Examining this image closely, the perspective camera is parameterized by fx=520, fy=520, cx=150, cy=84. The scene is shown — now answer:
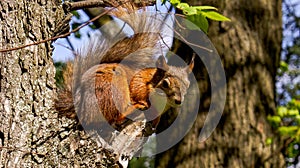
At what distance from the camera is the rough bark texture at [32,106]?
41.7 inches

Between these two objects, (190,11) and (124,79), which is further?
(124,79)

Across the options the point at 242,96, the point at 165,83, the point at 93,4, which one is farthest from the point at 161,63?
the point at 242,96

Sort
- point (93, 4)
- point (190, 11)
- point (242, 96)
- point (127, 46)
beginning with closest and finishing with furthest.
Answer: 1. point (190, 11)
2. point (93, 4)
3. point (127, 46)
4. point (242, 96)

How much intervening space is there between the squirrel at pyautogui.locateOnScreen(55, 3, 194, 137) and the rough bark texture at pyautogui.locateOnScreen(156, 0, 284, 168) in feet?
2.64

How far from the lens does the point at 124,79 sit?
1433 millimetres

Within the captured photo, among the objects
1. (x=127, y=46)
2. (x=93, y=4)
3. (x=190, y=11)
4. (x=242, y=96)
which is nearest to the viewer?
(x=190, y=11)

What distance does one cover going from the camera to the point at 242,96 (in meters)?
2.32

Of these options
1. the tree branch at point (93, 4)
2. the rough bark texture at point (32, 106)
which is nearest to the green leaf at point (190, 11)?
the tree branch at point (93, 4)

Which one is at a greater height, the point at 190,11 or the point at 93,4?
the point at 93,4

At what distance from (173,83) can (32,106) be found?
1.53 ft

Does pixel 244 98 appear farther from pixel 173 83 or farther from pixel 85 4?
pixel 85 4

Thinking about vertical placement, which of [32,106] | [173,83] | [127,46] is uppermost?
[127,46]

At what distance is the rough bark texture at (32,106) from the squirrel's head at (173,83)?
0.33m

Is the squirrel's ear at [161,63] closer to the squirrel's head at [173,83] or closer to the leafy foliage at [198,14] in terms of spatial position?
the squirrel's head at [173,83]
